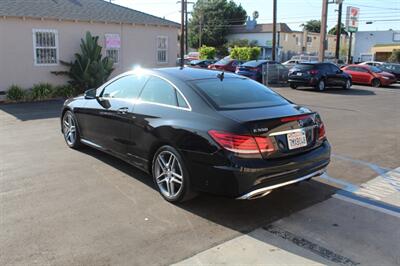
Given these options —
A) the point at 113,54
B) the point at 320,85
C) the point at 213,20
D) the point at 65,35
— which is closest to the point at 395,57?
the point at 213,20

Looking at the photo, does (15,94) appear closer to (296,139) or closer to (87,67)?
(87,67)

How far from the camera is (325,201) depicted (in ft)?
16.3

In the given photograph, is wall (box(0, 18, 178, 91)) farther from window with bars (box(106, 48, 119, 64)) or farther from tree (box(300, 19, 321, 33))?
tree (box(300, 19, 321, 33))

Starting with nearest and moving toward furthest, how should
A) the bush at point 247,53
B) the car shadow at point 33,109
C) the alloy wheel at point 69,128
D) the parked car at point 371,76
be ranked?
the alloy wheel at point 69,128 < the car shadow at point 33,109 < the parked car at point 371,76 < the bush at point 247,53

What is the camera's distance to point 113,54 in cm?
1880

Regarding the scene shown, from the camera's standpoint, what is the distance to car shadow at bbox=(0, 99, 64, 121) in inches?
443

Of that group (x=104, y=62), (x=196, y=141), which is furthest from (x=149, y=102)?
(x=104, y=62)

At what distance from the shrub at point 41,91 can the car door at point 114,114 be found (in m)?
9.85

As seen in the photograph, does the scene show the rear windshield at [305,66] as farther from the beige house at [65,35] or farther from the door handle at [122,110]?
the door handle at [122,110]

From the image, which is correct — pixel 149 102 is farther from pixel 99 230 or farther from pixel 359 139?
pixel 359 139

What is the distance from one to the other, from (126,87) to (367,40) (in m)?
65.9

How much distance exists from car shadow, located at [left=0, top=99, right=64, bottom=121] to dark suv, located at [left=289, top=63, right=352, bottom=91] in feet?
40.4

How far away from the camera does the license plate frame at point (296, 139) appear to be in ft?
14.3

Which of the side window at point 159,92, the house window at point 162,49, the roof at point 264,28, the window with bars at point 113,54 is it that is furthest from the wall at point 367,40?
the side window at point 159,92
